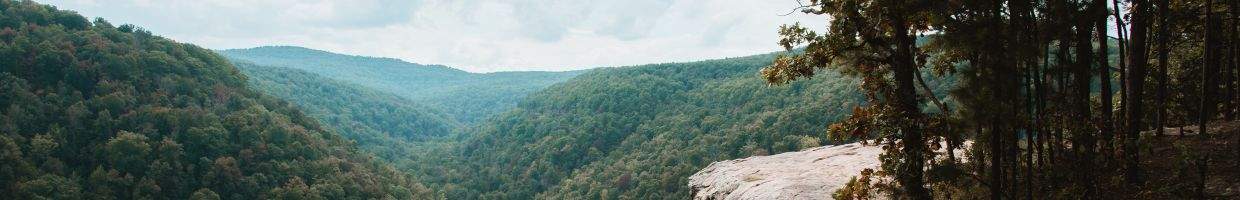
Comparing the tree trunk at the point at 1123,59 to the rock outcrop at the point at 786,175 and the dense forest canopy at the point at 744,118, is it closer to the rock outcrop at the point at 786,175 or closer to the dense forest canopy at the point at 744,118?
the dense forest canopy at the point at 744,118

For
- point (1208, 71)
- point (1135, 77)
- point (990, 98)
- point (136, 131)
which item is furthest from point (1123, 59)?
point (136, 131)

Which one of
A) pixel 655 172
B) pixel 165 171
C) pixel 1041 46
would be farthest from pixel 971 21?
pixel 655 172

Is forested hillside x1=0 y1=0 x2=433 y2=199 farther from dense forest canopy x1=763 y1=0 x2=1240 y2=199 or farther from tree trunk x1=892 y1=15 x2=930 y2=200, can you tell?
tree trunk x1=892 y1=15 x2=930 y2=200

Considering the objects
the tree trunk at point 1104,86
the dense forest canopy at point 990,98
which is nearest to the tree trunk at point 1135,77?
the dense forest canopy at point 990,98

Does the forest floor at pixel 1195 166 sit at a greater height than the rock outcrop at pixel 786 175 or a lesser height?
greater

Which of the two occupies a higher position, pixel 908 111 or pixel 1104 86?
Result: pixel 1104 86


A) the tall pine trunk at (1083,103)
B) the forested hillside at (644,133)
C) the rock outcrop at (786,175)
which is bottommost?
the forested hillside at (644,133)

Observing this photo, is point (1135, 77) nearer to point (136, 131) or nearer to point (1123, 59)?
point (1123, 59)
